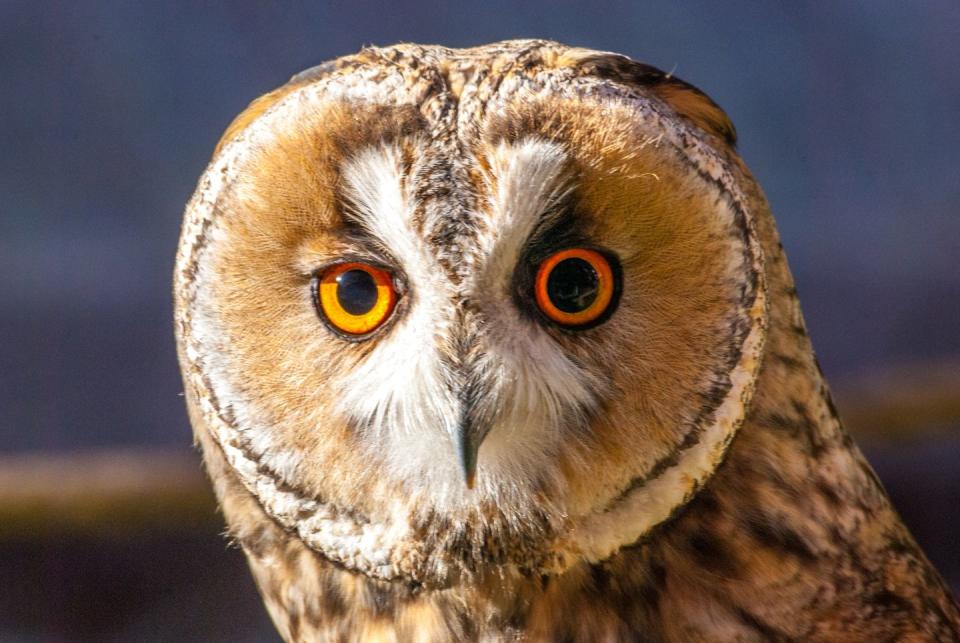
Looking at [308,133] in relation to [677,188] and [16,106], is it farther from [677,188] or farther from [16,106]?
[16,106]

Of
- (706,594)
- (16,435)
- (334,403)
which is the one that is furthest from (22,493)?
(706,594)

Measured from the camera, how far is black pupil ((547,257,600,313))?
1.03 m

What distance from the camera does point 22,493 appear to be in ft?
8.46

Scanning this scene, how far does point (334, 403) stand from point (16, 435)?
7.70ft

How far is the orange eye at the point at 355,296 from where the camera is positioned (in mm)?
1070

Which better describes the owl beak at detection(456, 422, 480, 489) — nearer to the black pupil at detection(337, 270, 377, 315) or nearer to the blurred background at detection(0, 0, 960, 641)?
the black pupil at detection(337, 270, 377, 315)

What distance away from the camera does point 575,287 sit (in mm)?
1031

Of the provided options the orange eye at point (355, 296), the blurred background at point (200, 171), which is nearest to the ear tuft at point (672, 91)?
the orange eye at point (355, 296)

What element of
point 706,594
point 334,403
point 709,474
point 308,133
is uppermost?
point 308,133

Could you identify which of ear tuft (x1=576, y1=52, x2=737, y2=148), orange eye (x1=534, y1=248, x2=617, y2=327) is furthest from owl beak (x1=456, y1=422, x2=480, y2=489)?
ear tuft (x1=576, y1=52, x2=737, y2=148)

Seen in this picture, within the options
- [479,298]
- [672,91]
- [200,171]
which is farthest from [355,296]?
[200,171]

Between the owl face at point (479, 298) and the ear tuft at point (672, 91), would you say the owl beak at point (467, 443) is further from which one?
the ear tuft at point (672, 91)

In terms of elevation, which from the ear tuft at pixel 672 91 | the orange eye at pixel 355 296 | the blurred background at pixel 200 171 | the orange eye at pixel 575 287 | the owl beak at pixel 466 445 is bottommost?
the owl beak at pixel 466 445

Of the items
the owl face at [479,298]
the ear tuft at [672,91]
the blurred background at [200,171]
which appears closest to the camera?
the owl face at [479,298]
